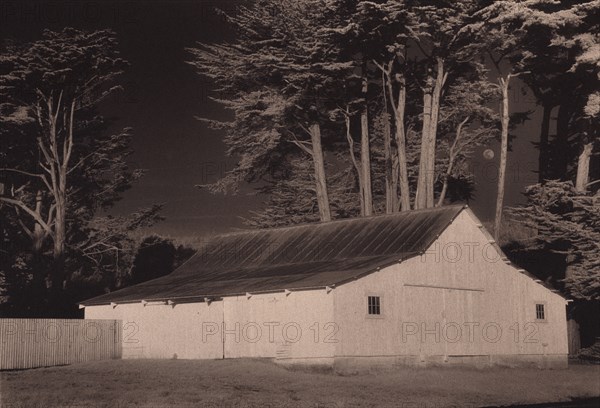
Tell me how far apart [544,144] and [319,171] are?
13.0 m

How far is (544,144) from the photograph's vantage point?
54.2m

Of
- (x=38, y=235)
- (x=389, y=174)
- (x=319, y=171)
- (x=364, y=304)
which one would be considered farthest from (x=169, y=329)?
(x=389, y=174)

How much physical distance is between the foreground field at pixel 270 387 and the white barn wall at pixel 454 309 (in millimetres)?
1272

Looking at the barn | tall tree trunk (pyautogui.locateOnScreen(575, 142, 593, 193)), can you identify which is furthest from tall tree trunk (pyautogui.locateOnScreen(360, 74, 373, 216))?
tall tree trunk (pyautogui.locateOnScreen(575, 142, 593, 193))

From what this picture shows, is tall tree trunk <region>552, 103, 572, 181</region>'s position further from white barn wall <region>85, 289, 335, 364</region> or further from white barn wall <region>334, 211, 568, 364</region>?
white barn wall <region>85, 289, 335, 364</region>

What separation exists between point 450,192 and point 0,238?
27.4 m

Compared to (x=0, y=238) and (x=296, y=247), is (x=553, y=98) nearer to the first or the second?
(x=296, y=247)

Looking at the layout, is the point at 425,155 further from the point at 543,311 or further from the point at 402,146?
the point at 543,311

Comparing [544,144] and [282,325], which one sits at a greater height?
[544,144]

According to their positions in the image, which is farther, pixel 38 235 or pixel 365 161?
pixel 38 235

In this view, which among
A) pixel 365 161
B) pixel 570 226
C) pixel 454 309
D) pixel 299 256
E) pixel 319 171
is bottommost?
pixel 454 309

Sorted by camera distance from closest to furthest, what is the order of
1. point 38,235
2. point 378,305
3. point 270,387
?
point 270,387
point 378,305
point 38,235

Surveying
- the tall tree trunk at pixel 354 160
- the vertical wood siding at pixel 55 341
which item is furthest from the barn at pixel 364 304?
the tall tree trunk at pixel 354 160

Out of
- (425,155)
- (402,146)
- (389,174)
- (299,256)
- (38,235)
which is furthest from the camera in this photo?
(38,235)
